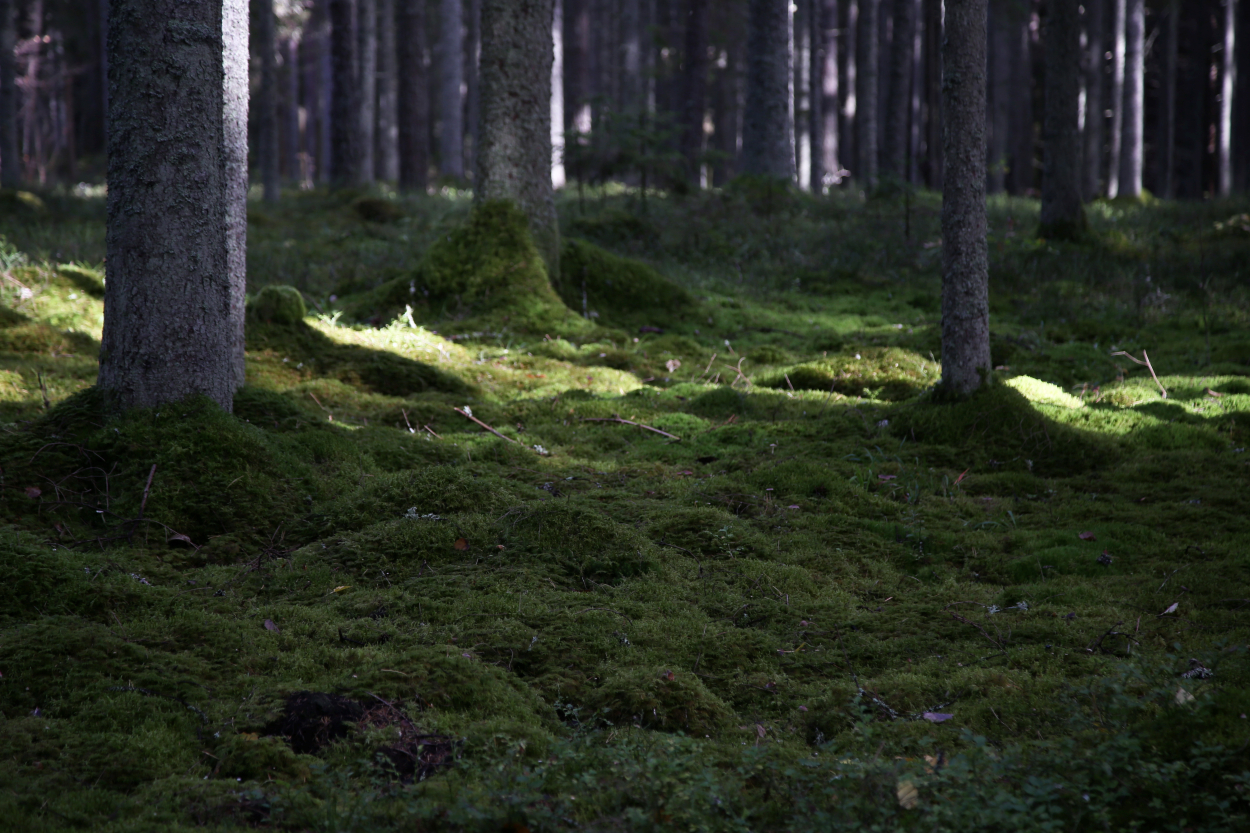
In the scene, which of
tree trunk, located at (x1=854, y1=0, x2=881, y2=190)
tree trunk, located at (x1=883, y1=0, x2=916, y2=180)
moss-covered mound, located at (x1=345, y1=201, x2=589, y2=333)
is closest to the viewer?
moss-covered mound, located at (x1=345, y1=201, x2=589, y2=333)

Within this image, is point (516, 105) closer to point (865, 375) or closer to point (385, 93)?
point (865, 375)

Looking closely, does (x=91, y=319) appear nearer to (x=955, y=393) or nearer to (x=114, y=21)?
(x=114, y=21)

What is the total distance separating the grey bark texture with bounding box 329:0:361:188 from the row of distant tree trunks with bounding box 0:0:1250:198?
4 cm

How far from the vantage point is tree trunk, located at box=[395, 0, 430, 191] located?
18500 millimetres

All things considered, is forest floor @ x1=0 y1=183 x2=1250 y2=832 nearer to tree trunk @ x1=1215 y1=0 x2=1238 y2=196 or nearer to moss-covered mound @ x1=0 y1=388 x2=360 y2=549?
moss-covered mound @ x1=0 y1=388 x2=360 y2=549

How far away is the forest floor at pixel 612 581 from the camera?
2189 millimetres

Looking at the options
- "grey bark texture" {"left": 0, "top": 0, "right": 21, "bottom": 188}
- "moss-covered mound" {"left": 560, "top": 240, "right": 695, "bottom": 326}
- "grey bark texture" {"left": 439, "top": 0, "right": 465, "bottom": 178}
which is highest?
"grey bark texture" {"left": 439, "top": 0, "right": 465, "bottom": 178}

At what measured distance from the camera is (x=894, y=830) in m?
1.91

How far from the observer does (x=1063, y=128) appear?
40.4 feet

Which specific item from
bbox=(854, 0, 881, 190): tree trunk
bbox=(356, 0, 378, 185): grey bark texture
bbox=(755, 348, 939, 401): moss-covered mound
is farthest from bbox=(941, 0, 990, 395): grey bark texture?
bbox=(854, 0, 881, 190): tree trunk

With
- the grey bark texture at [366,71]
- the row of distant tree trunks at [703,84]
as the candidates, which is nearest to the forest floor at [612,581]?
the row of distant tree trunks at [703,84]

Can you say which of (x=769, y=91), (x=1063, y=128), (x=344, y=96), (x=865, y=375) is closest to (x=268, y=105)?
(x=344, y=96)

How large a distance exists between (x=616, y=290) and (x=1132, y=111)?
1754 centimetres

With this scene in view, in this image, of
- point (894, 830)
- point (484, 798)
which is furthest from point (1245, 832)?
point (484, 798)
